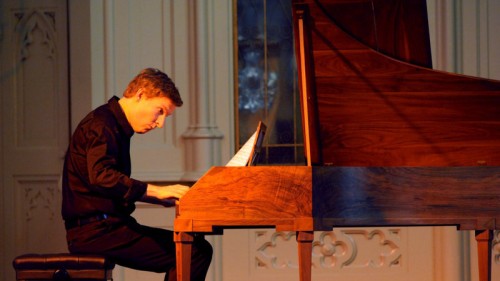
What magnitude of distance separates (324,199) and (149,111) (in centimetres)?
87

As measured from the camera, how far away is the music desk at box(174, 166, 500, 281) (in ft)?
11.7

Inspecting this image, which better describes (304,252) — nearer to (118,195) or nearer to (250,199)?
(250,199)

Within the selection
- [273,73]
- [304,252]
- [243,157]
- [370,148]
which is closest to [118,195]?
[243,157]

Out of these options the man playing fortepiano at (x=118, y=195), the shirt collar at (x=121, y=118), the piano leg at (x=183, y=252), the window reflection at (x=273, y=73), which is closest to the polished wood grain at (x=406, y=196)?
the piano leg at (x=183, y=252)

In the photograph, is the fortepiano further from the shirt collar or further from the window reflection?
the window reflection

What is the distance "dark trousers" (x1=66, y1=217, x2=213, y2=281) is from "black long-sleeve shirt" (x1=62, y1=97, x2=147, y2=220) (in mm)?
61

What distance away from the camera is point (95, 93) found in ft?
20.0

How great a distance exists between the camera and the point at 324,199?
361 centimetres

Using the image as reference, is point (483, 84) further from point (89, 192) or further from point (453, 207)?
point (89, 192)

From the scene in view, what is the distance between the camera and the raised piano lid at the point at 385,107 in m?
3.87

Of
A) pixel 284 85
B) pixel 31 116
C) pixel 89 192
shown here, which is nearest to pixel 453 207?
pixel 89 192

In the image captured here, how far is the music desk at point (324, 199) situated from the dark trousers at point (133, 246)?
38 centimetres

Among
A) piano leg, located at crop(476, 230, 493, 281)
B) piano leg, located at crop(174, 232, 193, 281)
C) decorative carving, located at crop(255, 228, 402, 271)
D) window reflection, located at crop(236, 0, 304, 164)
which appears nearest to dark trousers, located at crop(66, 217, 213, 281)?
piano leg, located at crop(174, 232, 193, 281)

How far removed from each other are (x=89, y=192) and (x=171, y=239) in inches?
17.1
